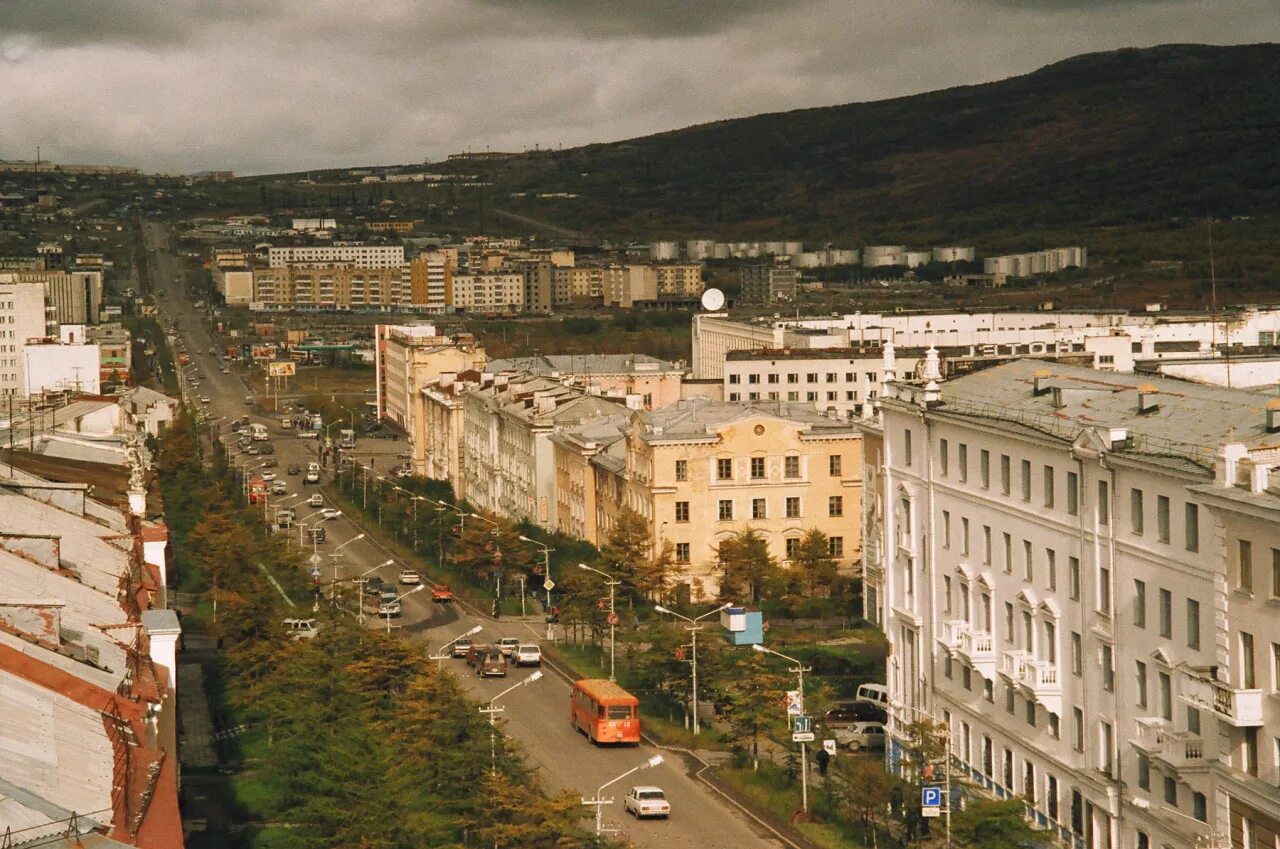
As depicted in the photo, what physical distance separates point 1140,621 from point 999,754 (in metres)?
7.20

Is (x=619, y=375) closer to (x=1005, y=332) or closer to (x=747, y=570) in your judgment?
(x=1005, y=332)

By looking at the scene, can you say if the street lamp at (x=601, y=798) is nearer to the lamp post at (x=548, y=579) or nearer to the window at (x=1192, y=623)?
the window at (x=1192, y=623)

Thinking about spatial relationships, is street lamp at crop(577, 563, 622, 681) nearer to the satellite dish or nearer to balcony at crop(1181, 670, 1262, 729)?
balcony at crop(1181, 670, 1262, 729)

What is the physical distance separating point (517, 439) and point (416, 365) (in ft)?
132

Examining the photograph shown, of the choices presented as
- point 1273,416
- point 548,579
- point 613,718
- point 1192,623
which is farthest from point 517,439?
point 1273,416

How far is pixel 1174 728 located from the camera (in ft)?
120

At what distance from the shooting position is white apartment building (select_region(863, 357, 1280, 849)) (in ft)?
111

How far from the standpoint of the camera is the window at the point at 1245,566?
33.4 m

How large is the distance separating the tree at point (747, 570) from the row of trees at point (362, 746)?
1749 centimetres

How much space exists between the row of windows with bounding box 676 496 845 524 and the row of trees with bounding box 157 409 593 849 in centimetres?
1882

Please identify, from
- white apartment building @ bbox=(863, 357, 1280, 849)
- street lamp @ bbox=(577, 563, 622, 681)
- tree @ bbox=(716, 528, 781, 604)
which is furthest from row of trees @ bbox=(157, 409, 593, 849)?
tree @ bbox=(716, 528, 781, 604)

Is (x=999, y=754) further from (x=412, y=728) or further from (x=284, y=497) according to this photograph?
(x=284, y=497)

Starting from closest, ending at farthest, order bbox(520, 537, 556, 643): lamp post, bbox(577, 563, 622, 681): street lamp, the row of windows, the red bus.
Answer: the red bus → bbox(577, 563, 622, 681): street lamp → bbox(520, 537, 556, 643): lamp post → the row of windows

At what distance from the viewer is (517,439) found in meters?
99.4
